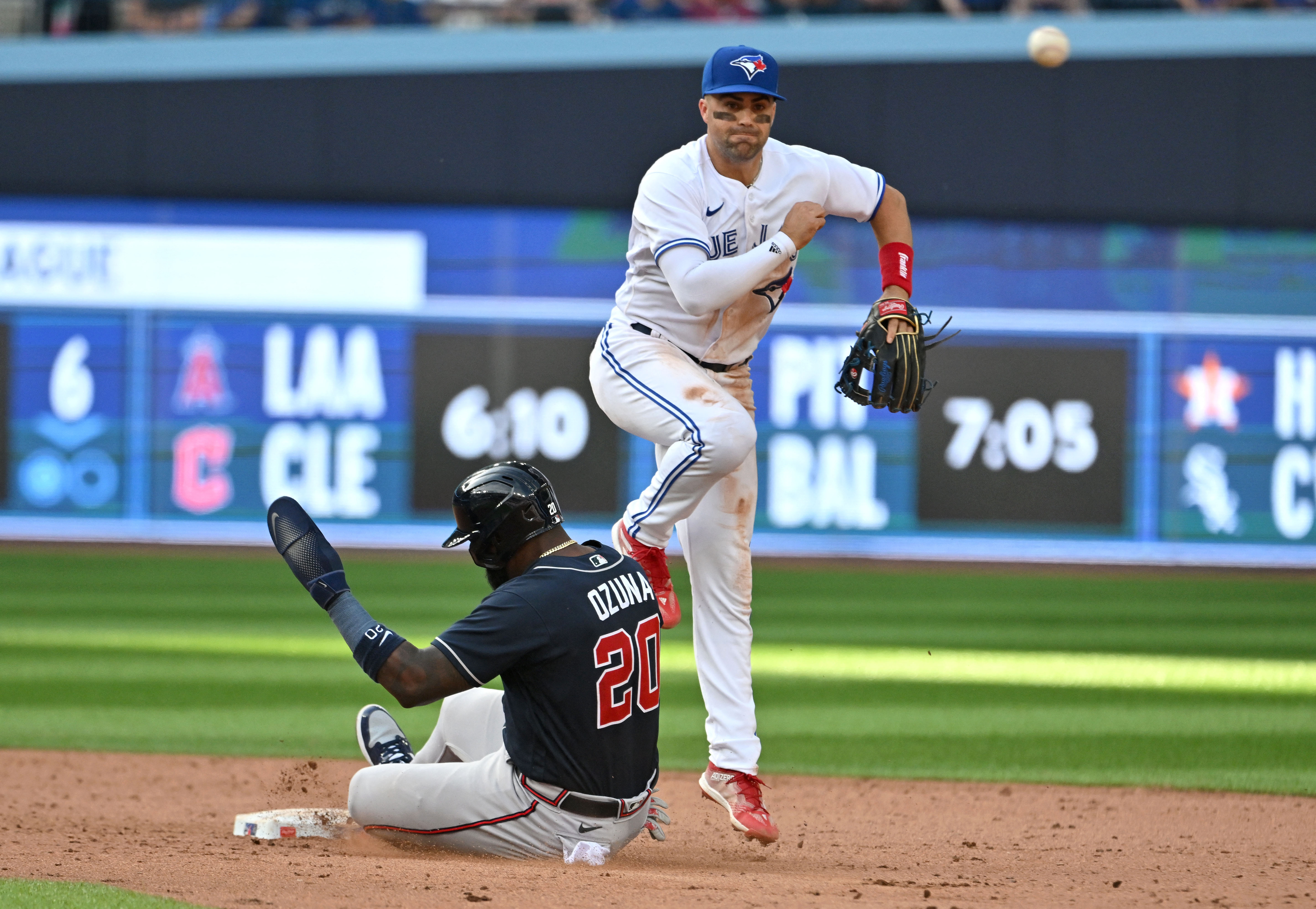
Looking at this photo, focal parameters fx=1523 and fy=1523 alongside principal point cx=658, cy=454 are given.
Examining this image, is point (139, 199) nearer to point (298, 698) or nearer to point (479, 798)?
point (298, 698)

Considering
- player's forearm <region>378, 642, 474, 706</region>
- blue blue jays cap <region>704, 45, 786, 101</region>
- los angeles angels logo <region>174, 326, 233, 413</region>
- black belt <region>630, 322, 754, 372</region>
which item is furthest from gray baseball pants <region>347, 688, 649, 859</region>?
los angeles angels logo <region>174, 326, 233, 413</region>

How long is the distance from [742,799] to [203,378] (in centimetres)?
1235

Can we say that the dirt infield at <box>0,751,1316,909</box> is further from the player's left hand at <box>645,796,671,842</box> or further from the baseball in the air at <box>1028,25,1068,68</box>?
the baseball in the air at <box>1028,25,1068,68</box>

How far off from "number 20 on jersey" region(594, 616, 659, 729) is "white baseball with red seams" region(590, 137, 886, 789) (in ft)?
1.37

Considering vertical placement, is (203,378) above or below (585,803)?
above

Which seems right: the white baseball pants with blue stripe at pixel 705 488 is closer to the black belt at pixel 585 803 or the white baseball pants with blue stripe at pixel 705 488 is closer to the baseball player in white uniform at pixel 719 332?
the baseball player in white uniform at pixel 719 332

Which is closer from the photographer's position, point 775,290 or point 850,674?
point 775,290

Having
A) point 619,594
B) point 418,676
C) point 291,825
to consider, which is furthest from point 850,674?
point 418,676

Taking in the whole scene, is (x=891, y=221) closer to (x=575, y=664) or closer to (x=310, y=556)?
(x=575, y=664)

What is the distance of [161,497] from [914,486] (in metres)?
7.57

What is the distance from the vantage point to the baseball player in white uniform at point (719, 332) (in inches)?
157

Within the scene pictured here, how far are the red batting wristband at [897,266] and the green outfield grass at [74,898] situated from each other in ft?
8.03

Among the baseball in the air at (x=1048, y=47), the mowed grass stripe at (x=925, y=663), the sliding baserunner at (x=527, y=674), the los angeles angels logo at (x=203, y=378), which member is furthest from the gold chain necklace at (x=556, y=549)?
the los angeles angels logo at (x=203, y=378)

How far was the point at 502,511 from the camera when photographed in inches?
148
